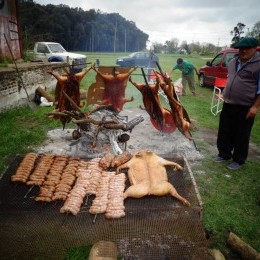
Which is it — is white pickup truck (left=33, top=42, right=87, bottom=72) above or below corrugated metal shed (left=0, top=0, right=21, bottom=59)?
below

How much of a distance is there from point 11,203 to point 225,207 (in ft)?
11.6

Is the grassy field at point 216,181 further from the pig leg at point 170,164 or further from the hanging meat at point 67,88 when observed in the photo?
the hanging meat at point 67,88

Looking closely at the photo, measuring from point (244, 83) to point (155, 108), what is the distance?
1918 millimetres

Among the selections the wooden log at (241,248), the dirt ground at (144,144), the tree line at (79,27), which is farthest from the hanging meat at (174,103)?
the tree line at (79,27)

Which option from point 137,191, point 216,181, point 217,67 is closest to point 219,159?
point 216,181

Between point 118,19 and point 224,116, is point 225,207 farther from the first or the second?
point 118,19

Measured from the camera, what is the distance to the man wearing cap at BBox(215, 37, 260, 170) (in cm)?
552

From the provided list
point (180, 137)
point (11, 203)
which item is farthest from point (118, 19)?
point (11, 203)

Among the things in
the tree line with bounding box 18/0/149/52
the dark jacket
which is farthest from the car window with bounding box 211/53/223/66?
the tree line with bounding box 18/0/149/52

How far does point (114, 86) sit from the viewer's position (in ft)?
19.4

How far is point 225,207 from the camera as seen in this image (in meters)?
4.96

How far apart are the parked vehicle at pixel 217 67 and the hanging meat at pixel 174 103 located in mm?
11114

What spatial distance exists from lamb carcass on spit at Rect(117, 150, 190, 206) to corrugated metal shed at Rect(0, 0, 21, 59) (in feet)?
33.8

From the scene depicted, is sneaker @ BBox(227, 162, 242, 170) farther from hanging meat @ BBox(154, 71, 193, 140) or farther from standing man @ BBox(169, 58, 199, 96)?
standing man @ BBox(169, 58, 199, 96)
